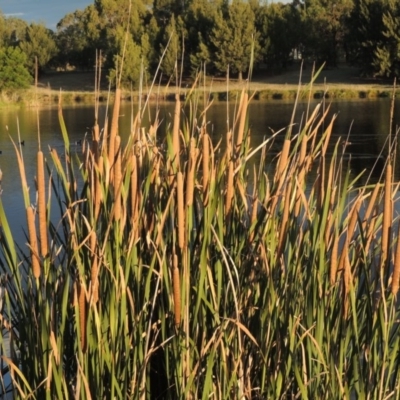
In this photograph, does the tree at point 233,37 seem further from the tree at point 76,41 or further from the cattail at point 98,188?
the cattail at point 98,188

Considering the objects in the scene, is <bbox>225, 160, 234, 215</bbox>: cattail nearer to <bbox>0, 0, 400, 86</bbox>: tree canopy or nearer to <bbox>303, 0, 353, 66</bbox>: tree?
<bbox>0, 0, 400, 86</bbox>: tree canopy

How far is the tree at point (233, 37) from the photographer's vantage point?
47919mm

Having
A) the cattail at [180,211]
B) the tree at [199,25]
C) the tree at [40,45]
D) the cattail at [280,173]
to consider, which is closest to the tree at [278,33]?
the tree at [199,25]

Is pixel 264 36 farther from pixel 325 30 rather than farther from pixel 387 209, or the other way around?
pixel 387 209

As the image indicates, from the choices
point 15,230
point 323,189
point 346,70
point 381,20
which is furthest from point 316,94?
point 323,189

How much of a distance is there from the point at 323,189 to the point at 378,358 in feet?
1.71

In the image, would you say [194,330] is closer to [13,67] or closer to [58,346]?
[58,346]

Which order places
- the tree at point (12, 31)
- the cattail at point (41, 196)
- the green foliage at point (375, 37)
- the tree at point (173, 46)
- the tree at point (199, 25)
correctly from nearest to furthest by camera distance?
the cattail at point (41, 196) → the tree at point (173, 46) → the green foliage at point (375, 37) → the tree at point (199, 25) → the tree at point (12, 31)

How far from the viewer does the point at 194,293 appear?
216 cm

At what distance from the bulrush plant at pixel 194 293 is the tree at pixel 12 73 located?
1583 inches

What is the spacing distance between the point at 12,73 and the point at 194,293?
40883mm

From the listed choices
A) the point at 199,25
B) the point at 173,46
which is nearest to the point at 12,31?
the point at 199,25

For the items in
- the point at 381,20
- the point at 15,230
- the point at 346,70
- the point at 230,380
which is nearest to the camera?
the point at 230,380

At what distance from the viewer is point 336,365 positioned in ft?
6.85
